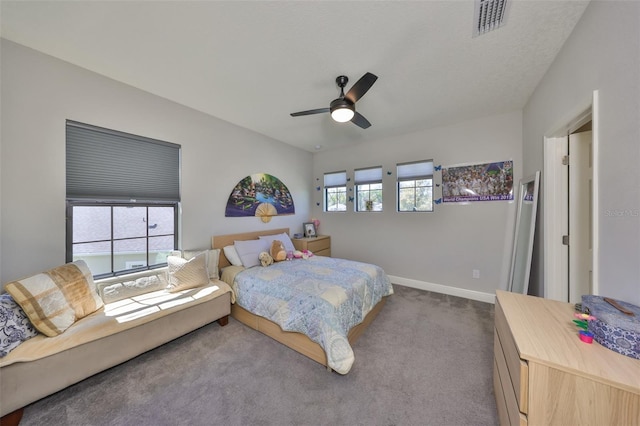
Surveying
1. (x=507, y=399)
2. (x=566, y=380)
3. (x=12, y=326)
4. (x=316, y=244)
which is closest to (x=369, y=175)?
(x=316, y=244)

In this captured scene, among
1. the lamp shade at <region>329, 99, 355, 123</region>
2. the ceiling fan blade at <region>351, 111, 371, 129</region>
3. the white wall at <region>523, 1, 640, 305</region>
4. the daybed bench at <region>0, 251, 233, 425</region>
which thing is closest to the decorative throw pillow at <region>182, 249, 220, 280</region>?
the daybed bench at <region>0, 251, 233, 425</region>

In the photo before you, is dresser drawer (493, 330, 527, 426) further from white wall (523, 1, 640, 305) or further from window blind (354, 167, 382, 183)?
window blind (354, 167, 382, 183)

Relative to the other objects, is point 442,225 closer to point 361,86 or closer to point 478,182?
point 478,182

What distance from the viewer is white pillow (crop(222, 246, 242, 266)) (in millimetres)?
3053

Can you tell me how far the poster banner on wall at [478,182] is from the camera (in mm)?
3008

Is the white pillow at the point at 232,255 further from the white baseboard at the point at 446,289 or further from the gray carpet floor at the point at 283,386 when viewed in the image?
the white baseboard at the point at 446,289

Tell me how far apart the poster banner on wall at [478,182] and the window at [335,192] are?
1.88m

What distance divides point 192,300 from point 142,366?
61 centimetres

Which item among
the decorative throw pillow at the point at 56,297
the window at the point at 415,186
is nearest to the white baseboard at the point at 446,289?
the window at the point at 415,186

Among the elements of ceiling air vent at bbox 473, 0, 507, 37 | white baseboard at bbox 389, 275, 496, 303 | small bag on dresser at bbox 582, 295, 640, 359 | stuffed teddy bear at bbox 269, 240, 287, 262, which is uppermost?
ceiling air vent at bbox 473, 0, 507, 37

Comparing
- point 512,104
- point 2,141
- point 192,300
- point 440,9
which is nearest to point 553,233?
point 512,104

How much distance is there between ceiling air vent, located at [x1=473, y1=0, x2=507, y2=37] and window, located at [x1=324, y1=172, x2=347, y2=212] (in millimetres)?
3060

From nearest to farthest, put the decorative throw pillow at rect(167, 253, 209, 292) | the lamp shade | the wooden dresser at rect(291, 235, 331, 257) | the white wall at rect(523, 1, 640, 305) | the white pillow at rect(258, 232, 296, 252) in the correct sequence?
the white wall at rect(523, 1, 640, 305)
the lamp shade
the decorative throw pillow at rect(167, 253, 209, 292)
the white pillow at rect(258, 232, 296, 252)
the wooden dresser at rect(291, 235, 331, 257)

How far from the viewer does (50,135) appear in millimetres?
1944
